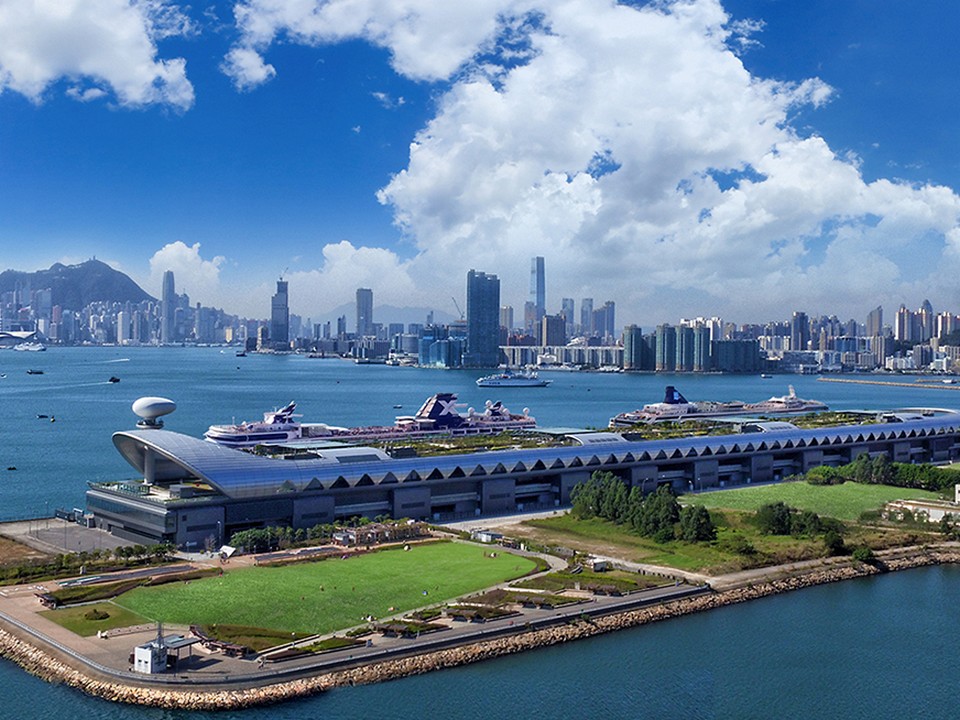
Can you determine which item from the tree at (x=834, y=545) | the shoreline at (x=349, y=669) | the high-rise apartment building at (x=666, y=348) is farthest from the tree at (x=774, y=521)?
the high-rise apartment building at (x=666, y=348)

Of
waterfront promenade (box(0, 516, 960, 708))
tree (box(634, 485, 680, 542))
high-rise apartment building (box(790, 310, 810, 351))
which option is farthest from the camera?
high-rise apartment building (box(790, 310, 810, 351))

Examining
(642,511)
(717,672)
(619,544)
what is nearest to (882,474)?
(642,511)

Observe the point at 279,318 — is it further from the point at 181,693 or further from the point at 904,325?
the point at 181,693

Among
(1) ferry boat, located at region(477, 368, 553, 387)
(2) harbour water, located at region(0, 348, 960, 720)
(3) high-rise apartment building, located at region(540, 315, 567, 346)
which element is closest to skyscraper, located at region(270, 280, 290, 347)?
(3) high-rise apartment building, located at region(540, 315, 567, 346)

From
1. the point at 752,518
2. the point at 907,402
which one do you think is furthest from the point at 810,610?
the point at 907,402

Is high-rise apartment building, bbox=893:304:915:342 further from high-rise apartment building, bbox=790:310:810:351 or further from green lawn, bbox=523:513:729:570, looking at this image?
green lawn, bbox=523:513:729:570

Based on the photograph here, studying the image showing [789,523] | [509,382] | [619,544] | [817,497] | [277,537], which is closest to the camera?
[277,537]

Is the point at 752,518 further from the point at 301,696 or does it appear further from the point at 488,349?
the point at 488,349
